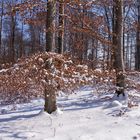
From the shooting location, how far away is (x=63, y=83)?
1003cm

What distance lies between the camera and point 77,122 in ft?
35.8

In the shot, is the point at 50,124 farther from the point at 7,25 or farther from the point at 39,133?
the point at 7,25

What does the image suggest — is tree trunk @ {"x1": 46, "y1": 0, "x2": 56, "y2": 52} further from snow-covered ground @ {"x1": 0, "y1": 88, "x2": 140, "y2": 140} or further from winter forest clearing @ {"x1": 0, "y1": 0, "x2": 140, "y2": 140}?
snow-covered ground @ {"x1": 0, "y1": 88, "x2": 140, "y2": 140}

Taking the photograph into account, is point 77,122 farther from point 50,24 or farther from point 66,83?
point 50,24

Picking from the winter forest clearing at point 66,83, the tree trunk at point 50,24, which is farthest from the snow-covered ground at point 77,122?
the tree trunk at point 50,24

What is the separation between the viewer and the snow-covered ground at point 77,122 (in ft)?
31.7

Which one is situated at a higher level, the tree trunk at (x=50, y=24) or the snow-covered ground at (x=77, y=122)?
the tree trunk at (x=50, y=24)

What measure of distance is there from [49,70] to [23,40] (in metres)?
38.5

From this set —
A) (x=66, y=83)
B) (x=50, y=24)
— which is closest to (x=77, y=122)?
(x=66, y=83)

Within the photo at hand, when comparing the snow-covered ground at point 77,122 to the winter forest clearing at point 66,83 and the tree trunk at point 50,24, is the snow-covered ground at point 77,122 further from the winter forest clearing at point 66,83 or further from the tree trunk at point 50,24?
the tree trunk at point 50,24

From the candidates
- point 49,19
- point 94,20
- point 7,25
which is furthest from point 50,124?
point 7,25

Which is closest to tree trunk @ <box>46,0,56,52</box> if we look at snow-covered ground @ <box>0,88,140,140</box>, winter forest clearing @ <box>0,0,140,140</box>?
winter forest clearing @ <box>0,0,140,140</box>

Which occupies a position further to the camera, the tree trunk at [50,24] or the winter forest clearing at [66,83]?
the tree trunk at [50,24]

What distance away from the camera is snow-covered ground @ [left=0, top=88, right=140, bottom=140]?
9.66 metres
